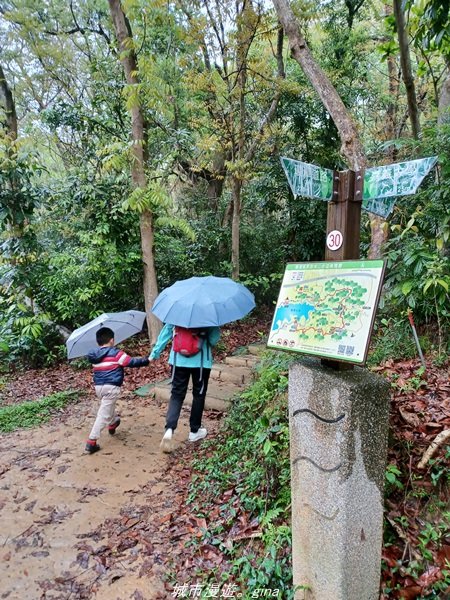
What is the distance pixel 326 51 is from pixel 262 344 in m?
7.30

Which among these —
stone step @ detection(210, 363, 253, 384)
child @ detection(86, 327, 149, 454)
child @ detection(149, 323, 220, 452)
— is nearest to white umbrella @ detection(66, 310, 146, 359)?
child @ detection(86, 327, 149, 454)

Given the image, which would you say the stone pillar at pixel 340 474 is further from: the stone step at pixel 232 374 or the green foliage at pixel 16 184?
the green foliage at pixel 16 184

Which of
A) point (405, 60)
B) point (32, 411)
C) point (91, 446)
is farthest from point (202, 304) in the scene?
point (405, 60)

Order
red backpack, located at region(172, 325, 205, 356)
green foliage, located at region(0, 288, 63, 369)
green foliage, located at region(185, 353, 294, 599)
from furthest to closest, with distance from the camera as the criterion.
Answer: green foliage, located at region(0, 288, 63, 369)
red backpack, located at region(172, 325, 205, 356)
green foliage, located at region(185, 353, 294, 599)

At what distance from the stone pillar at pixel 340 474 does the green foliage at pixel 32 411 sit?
4.26m

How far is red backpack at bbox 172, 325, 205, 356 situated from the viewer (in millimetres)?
3955

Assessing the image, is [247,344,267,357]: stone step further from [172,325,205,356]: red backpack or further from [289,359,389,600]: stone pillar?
[289,359,389,600]: stone pillar

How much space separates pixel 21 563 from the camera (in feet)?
9.09

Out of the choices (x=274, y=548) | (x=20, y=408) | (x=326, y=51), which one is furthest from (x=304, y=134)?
(x=274, y=548)

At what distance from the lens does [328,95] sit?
5.36 metres

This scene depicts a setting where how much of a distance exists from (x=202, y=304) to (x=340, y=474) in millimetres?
2229

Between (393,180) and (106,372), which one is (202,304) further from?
(393,180)

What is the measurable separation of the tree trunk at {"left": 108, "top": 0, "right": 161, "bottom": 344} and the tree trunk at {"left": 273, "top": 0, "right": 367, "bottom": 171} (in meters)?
2.54

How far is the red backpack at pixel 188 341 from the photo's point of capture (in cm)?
396
